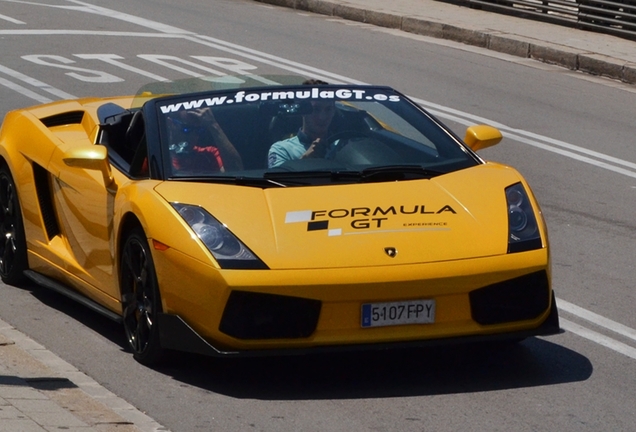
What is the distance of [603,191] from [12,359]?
6055 millimetres

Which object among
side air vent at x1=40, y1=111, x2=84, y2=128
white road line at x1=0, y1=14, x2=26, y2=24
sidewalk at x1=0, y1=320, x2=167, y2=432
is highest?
side air vent at x1=40, y1=111, x2=84, y2=128

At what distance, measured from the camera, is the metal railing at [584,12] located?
19.7 metres

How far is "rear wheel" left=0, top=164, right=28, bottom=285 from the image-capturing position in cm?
747

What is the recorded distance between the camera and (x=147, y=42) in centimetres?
1958

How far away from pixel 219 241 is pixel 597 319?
234 cm

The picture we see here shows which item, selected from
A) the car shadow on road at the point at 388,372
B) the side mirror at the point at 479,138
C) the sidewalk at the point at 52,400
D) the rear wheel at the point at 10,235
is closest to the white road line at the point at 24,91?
the rear wheel at the point at 10,235

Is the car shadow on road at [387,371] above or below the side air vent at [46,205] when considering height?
below

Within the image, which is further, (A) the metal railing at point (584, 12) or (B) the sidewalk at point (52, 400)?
(A) the metal railing at point (584, 12)

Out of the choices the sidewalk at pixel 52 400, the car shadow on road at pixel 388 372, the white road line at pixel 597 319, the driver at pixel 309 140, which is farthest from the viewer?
the white road line at pixel 597 319

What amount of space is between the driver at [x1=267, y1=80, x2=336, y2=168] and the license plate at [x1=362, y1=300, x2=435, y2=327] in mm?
1044

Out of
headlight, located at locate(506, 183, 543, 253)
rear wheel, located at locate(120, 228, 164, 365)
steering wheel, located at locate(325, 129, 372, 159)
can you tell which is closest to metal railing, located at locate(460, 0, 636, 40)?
steering wheel, located at locate(325, 129, 372, 159)

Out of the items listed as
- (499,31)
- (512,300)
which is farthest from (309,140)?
(499,31)

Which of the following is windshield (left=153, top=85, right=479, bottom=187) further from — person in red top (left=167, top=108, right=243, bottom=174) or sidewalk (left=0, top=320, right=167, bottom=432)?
sidewalk (left=0, top=320, right=167, bottom=432)

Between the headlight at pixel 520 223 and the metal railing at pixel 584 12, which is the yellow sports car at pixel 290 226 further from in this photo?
the metal railing at pixel 584 12
